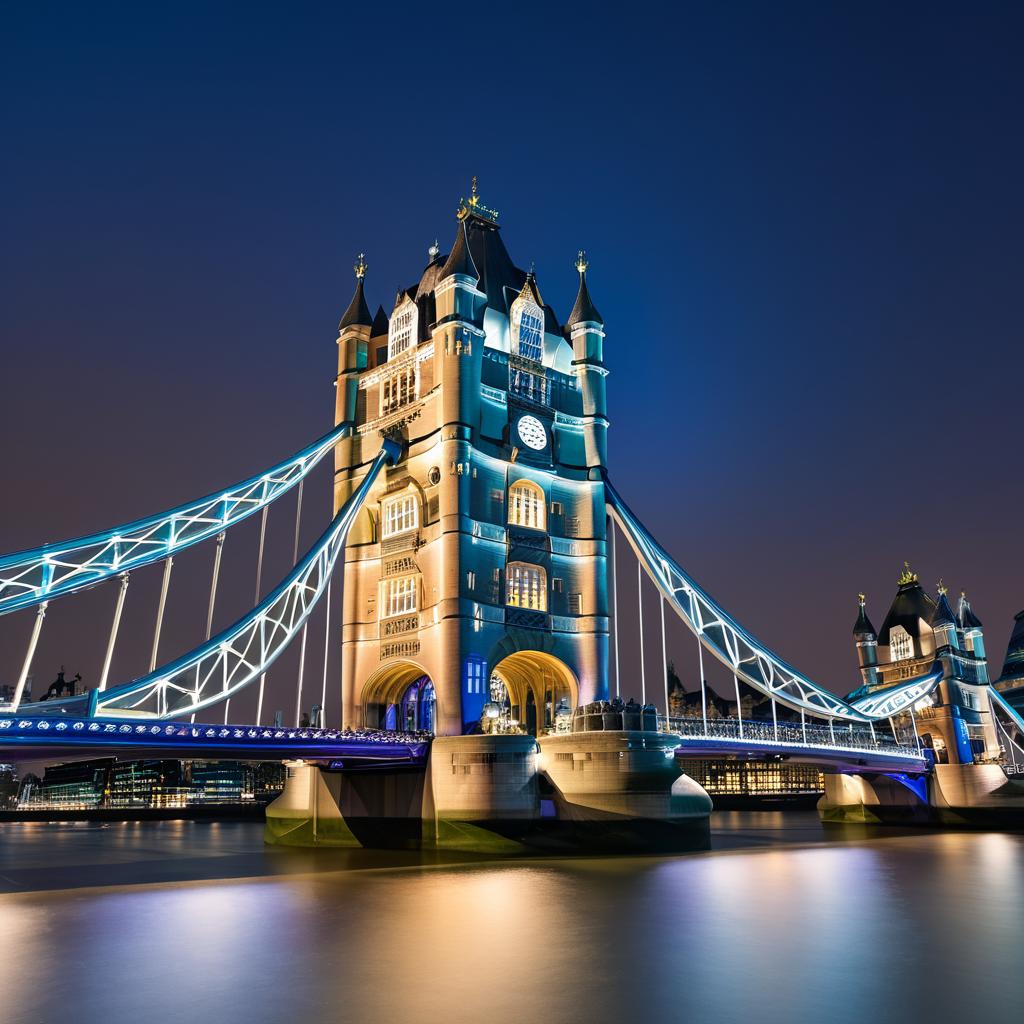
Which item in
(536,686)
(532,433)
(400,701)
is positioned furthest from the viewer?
(400,701)

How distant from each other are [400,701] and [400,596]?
5946mm

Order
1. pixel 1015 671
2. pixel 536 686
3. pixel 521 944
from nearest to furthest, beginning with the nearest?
pixel 521 944
pixel 536 686
pixel 1015 671

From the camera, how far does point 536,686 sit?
50.7m

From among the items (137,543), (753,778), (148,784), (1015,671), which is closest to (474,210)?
(137,543)

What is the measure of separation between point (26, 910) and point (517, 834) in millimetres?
19232

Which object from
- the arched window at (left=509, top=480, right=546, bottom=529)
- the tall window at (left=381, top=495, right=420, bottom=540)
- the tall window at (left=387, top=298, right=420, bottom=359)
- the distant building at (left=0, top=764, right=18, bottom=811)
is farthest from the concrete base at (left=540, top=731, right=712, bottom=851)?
the distant building at (left=0, top=764, right=18, bottom=811)

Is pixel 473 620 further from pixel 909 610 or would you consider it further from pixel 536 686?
pixel 909 610

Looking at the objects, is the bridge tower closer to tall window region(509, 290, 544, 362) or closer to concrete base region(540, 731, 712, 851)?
tall window region(509, 290, 544, 362)

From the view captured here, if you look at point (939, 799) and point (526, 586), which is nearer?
point (526, 586)

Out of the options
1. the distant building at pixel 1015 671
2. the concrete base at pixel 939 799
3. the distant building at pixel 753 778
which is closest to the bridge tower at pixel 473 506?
the concrete base at pixel 939 799

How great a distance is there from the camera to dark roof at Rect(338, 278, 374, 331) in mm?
55844

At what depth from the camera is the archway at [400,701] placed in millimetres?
49625

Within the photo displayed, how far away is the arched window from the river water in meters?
20.4

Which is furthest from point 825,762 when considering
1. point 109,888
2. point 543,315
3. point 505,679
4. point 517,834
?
point 109,888
